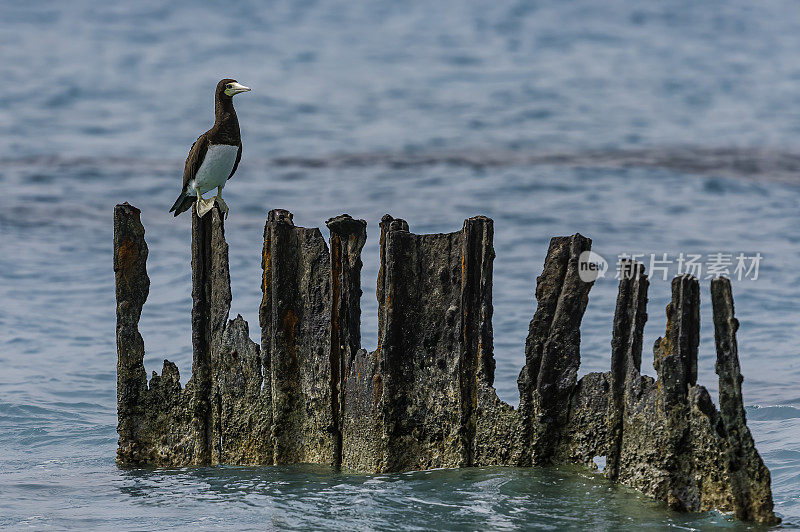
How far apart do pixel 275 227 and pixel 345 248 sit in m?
0.75

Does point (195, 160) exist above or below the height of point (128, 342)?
above

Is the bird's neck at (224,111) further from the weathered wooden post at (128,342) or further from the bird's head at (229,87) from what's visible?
the weathered wooden post at (128,342)

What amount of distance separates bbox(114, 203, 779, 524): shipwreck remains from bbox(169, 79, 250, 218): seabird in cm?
119

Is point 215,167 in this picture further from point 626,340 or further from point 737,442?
point 737,442

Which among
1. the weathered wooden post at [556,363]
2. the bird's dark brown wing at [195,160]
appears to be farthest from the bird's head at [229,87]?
the weathered wooden post at [556,363]

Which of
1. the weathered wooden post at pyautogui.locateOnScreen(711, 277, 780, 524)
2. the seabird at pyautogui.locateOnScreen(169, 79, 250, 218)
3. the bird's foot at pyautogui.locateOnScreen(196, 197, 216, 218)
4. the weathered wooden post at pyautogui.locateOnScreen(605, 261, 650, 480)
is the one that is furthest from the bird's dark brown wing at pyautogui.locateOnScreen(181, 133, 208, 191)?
the weathered wooden post at pyautogui.locateOnScreen(711, 277, 780, 524)

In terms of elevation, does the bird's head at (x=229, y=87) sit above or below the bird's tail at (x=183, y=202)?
above

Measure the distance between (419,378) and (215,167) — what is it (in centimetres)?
381

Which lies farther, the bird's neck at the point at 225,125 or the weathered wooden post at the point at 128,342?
the bird's neck at the point at 225,125

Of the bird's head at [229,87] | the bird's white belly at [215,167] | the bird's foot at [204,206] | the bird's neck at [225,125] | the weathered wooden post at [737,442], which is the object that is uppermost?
the bird's head at [229,87]

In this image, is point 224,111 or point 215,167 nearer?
point 215,167

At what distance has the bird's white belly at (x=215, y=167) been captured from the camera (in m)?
11.5

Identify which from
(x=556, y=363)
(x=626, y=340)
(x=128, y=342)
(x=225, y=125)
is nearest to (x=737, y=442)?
(x=626, y=340)

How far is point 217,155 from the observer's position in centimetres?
1166
